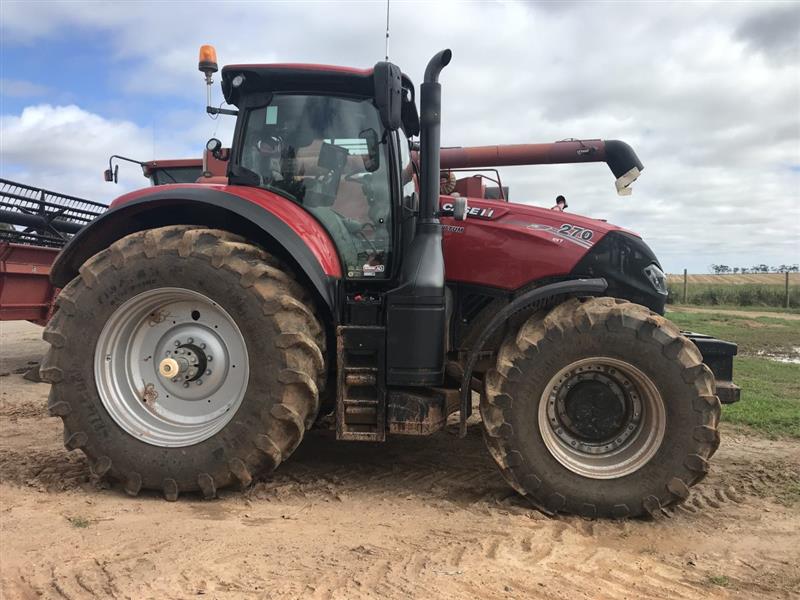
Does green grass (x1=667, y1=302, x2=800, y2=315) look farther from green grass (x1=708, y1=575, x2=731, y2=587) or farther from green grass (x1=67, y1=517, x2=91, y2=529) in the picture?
green grass (x1=67, y1=517, x2=91, y2=529)

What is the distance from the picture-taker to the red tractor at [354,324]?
322cm

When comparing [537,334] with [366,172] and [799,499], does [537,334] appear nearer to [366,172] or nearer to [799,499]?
[366,172]

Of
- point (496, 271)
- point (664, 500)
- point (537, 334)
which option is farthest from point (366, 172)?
point (664, 500)

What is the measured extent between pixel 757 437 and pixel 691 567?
2.91 m

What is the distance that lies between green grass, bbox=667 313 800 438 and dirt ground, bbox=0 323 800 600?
1392mm

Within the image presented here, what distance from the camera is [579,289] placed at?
340cm

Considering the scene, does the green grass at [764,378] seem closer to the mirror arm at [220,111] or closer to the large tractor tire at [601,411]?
the large tractor tire at [601,411]

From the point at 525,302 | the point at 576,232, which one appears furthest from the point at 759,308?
the point at 525,302

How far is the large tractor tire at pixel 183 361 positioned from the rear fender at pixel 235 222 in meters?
0.14

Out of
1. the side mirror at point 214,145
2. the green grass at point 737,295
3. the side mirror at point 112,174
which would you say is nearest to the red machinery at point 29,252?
the side mirror at point 112,174

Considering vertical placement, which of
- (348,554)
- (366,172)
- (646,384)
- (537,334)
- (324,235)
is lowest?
(348,554)

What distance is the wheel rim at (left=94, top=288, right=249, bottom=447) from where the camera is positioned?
11.3ft

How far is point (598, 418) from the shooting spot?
129 inches

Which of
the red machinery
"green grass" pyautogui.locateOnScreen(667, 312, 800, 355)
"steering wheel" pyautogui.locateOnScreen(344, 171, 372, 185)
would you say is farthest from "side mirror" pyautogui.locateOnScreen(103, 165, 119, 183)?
"green grass" pyautogui.locateOnScreen(667, 312, 800, 355)
